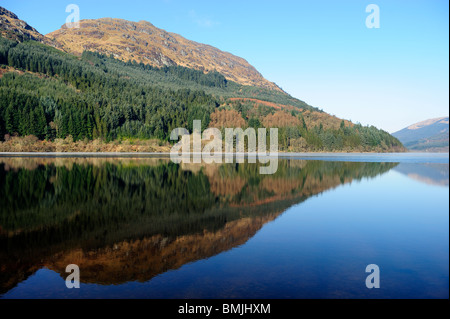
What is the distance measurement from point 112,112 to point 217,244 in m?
92.2

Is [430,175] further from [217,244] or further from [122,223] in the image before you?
[122,223]

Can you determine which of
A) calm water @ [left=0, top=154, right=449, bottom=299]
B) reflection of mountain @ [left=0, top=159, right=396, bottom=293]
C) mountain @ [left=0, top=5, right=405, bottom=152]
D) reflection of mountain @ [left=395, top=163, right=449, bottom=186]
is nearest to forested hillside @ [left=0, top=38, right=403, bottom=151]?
mountain @ [left=0, top=5, right=405, bottom=152]

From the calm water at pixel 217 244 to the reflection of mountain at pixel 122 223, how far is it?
2.0 inches

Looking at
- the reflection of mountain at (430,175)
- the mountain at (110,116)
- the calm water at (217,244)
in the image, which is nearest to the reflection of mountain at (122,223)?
the calm water at (217,244)

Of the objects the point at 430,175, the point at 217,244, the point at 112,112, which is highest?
the point at 112,112

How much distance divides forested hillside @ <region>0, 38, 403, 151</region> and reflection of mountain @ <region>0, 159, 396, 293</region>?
67258 mm

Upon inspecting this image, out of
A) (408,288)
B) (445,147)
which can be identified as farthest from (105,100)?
(445,147)

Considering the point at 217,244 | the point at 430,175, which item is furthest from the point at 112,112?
the point at 217,244

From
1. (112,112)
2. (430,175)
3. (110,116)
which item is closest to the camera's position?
(430,175)

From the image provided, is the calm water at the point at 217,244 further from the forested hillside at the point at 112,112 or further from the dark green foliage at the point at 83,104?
the forested hillside at the point at 112,112

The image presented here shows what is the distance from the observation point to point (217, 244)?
1152 cm

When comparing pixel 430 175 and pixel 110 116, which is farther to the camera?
pixel 110 116

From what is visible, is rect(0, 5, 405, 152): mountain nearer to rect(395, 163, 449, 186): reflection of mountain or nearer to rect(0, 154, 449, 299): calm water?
rect(395, 163, 449, 186): reflection of mountain

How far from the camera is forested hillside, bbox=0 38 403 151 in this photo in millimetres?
83688
